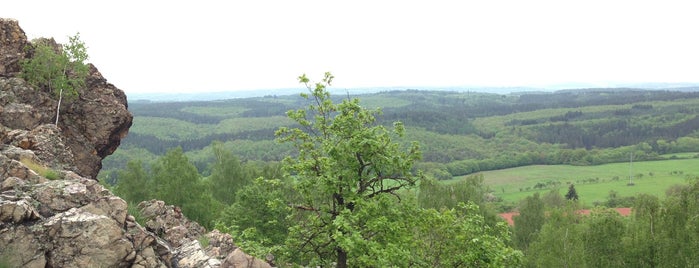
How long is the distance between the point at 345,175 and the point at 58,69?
62.3ft

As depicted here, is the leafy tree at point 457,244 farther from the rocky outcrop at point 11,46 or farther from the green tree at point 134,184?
the green tree at point 134,184

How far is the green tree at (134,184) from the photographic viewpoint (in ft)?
178

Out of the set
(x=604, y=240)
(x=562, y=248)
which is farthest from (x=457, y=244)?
(x=604, y=240)

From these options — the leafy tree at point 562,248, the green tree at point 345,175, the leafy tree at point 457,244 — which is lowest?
the leafy tree at point 562,248

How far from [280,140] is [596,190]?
6787 inches

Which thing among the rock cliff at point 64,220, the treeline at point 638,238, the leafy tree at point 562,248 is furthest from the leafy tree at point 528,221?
the rock cliff at point 64,220

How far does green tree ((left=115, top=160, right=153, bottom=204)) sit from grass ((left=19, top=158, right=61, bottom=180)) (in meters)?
38.6

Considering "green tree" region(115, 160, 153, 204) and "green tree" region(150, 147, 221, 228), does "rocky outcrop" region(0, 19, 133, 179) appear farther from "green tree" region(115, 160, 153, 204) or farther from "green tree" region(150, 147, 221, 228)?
"green tree" region(115, 160, 153, 204)

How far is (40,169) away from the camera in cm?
1706

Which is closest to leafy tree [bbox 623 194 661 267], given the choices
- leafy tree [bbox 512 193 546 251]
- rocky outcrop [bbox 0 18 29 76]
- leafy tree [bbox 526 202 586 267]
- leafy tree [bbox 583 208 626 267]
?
leafy tree [bbox 583 208 626 267]

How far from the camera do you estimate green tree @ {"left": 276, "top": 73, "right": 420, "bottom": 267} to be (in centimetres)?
2191

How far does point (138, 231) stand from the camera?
16.2 meters

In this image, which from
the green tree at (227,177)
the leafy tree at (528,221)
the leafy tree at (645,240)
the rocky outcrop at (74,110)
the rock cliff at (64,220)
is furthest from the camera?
the leafy tree at (528,221)

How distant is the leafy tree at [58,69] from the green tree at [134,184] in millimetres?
29265
